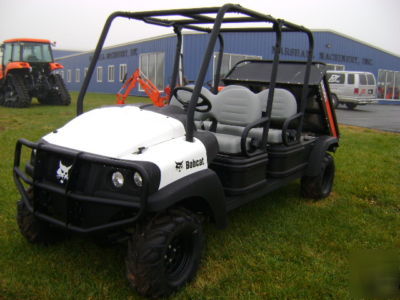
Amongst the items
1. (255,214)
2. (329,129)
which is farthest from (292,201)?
(329,129)

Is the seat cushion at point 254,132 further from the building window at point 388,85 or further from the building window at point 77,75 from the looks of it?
the building window at point 77,75

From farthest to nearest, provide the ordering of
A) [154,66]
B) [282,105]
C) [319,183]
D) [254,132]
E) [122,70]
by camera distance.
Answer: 1. [122,70]
2. [154,66]
3. [319,183]
4. [282,105]
5. [254,132]

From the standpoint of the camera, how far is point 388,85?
26.8 meters

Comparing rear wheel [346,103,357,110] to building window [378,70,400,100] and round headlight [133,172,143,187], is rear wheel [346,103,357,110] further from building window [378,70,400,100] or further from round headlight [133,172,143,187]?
round headlight [133,172,143,187]

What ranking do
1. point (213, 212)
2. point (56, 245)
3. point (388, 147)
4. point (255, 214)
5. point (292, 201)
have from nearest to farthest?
point (213, 212) → point (56, 245) → point (255, 214) → point (292, 201) → point (388, 147)

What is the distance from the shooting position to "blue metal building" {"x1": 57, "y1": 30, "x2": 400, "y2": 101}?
64.3 ft

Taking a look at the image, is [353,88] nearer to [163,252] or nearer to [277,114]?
[277,114]

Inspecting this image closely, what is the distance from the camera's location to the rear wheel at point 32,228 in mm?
2883

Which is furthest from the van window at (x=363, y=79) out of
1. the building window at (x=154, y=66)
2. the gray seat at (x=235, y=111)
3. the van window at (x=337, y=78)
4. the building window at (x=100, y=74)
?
the building window at (x=100, y=74)

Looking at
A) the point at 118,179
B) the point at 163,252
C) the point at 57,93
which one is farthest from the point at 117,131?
the point at 57,93

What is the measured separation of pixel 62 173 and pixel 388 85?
28275 mm

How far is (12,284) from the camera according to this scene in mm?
2512

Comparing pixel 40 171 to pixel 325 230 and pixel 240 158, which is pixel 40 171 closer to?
pixel 240 158

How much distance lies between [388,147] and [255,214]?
15.8ft
